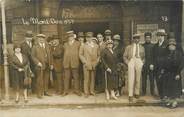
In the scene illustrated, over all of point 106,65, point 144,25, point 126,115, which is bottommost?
point 126,115

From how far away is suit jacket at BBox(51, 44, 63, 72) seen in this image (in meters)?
14.7

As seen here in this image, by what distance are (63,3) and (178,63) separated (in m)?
4.66

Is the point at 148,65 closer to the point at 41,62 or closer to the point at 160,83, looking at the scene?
the point at 160,83

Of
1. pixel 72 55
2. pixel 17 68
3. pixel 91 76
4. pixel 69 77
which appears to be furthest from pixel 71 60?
pixel 17 68

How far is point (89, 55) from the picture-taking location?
568 inches

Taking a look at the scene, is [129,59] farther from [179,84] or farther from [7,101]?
[7,101]

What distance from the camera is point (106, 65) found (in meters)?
14.3

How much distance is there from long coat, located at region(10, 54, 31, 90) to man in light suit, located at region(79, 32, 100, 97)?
1.48m

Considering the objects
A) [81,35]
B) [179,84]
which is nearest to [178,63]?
[179,84]

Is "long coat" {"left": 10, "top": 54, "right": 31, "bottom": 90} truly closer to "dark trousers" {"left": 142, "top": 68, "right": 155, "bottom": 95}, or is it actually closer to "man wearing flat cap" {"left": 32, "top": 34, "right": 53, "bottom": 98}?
"man wearing flat cap" {"left": 32, "top": 34, "right": 53, "bottom": 98}

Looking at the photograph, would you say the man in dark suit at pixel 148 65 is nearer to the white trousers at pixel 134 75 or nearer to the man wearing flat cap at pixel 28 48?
the white trousers at pixel 134 75

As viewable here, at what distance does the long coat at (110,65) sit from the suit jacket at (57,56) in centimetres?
120

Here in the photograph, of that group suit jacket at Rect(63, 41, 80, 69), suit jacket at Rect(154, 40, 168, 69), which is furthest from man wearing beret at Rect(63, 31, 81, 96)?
suit jacket at Rect(154, 40, 168, 69)

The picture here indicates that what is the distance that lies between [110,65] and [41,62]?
1851mm
